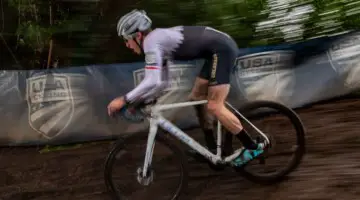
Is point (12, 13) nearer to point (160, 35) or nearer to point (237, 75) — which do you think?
point (237, 75)

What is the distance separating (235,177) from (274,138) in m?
0.58

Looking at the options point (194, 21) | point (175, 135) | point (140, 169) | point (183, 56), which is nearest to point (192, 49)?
point (183, 56)

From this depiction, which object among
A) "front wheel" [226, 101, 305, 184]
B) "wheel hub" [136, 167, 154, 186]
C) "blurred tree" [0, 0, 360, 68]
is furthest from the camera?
"blurred tree" [0, 0, 360, 68]

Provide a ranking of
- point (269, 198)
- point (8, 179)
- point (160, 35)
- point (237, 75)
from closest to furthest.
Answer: point (160, 35), point (269, 198), point (8, 179), point (237, 75)

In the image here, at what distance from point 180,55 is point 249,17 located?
2.81 metres

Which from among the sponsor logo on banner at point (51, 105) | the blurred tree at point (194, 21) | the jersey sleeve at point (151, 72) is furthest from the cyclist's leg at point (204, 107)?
the sponsor logo on banner at point (51, 105)

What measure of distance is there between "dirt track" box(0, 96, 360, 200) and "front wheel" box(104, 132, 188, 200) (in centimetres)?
42

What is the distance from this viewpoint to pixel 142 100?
4672mm

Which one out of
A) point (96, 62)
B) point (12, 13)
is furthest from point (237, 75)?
Result: point (12, 13)

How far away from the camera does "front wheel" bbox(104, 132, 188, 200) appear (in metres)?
4.76

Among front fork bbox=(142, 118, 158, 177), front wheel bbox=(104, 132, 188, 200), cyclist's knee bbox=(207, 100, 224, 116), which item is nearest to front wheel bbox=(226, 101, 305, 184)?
cyclist's knee bbox=(207, 100, 224, 116)

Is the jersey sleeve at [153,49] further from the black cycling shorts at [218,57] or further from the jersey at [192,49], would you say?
the black cycling shorts at [218,57]

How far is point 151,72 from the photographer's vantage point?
4.50m

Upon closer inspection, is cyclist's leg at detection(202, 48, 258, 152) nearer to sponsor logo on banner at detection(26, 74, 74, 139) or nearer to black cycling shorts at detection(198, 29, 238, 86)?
black cycling shorts at detection(198, 29, 238, 86)
